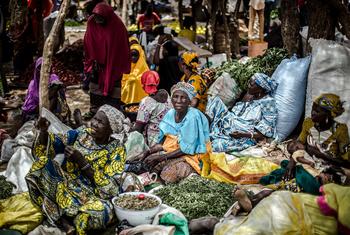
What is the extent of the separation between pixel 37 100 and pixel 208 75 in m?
2.25

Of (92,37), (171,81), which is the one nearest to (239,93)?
(171,81)

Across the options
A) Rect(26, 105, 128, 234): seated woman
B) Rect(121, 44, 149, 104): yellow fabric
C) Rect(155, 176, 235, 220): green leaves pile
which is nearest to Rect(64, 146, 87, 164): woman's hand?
Rect(26, 105, 128, 234): seated woman

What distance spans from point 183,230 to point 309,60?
307 centimetres

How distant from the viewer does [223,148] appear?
5.62m

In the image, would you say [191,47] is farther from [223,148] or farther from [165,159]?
[165,159]

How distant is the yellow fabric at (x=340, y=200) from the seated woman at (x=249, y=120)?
2675 millimetres

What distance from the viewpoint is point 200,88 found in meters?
6.41

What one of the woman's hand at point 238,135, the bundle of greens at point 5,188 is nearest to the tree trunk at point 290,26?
the woman's hand at point 238,135

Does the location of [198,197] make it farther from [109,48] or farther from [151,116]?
[109,48]

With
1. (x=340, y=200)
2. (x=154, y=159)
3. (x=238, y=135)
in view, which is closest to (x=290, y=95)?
(x=238, y=135)

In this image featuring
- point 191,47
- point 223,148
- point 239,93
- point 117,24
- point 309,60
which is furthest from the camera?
point 191,47

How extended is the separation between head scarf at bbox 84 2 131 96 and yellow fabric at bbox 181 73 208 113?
1.22 metres

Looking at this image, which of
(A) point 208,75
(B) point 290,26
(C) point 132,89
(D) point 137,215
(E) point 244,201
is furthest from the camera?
(C) point 132,89

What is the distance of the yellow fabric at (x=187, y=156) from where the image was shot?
5004 millimetres
